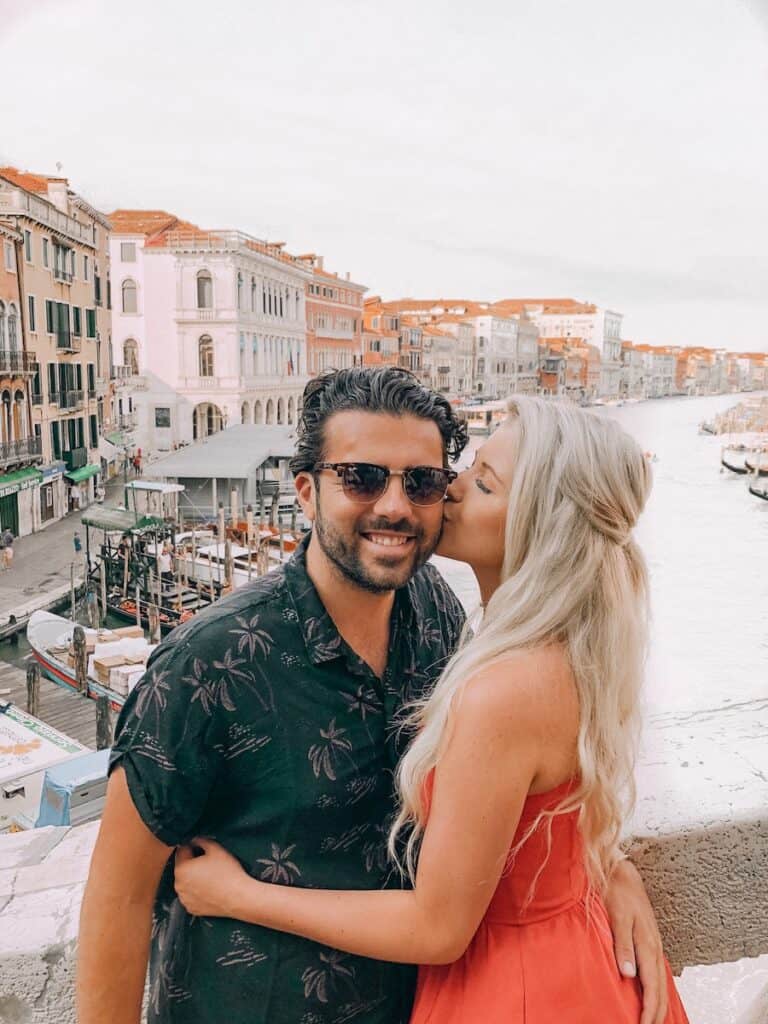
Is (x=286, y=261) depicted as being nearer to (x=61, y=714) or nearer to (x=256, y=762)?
(x=61, y=714)

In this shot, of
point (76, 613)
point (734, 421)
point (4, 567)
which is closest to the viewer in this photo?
point (76, 613)

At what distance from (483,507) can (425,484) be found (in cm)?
6

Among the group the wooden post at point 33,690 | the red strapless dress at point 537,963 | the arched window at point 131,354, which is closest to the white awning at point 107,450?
the arched window at point 131,354

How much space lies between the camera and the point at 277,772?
678mm

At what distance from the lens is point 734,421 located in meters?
44.3

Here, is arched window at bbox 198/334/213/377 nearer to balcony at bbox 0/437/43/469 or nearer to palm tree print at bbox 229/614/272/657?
balcony at bbox 0/437/43/469

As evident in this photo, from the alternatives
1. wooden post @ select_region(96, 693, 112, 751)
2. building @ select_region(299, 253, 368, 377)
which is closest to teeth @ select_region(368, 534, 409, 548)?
wooden post @ select_region(96, 693, 112, 751)

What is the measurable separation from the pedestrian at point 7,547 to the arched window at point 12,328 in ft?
7.79

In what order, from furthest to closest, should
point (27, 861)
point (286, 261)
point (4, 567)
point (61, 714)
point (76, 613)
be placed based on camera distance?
point (286, 261)
point (4, 567)
point (76, 613)
point (61, 714)
point (27, 861)

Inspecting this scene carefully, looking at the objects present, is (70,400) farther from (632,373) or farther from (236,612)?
(632,373)

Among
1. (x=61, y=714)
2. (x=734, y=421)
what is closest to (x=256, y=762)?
(x=61, y=714)

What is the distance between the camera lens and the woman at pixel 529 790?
0.63 meters

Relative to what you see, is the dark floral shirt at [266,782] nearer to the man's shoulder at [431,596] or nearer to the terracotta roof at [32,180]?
the man's shoulder at [431,596]

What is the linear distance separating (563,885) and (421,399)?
1.36 ft
